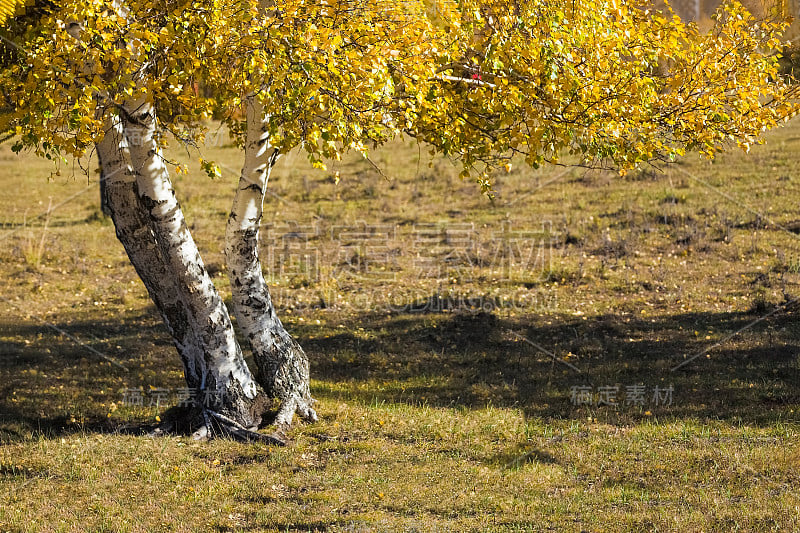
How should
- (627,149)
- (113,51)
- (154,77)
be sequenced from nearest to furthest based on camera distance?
(113,51), (154,77), (627,149)

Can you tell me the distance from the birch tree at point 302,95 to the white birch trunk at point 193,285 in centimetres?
2

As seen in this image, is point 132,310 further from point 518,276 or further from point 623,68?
point 623,68

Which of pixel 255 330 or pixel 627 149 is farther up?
pixel 627 149

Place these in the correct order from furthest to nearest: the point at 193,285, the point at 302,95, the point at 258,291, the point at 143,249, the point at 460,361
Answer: the point at 460,361, the point at 258,291, the point at 143,249, the point at 193,285, the point at 302,95

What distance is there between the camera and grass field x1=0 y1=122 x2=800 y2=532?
21.8 ft

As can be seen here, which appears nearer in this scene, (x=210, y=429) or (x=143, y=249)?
(x=143, y=249)

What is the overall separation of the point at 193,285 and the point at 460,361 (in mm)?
4607

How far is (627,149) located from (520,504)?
364cm

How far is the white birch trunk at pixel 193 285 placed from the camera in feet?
24.3

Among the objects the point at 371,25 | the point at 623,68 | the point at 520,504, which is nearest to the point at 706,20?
the point at 623,68

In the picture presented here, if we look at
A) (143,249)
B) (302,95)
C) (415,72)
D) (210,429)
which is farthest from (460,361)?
(302,95)

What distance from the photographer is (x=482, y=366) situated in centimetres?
1103

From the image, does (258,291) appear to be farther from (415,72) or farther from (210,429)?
(415,72)

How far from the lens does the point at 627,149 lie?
7766mm
